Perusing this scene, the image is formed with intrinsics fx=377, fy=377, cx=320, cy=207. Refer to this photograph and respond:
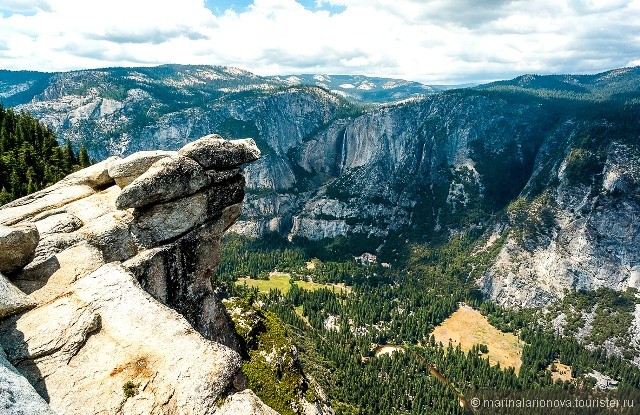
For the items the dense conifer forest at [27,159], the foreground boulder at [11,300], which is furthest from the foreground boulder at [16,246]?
the dense conifer forest at [27,159]

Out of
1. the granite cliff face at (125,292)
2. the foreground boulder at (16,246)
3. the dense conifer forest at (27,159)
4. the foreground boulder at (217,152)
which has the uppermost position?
the foreground boulder at (217,152)

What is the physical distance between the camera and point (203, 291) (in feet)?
132

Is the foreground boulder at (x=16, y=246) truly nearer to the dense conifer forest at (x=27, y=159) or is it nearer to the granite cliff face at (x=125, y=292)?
the granite cliff face at (x=125, y=292)

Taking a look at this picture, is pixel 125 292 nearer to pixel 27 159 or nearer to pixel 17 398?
pixel 17 398

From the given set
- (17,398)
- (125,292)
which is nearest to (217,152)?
(125,292)

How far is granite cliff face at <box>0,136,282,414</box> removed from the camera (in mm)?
17172

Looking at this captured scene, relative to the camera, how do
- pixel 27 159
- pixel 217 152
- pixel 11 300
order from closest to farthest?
pixel 11 300, pixel 217 152, pixel 27 159

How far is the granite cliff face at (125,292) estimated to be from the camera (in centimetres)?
1717

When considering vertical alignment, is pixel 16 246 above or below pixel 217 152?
below

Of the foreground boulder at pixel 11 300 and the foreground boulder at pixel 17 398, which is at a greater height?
the foreground boulder at pixel 17 398

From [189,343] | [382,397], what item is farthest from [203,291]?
[382,397]

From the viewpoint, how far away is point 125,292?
2278 centimetres

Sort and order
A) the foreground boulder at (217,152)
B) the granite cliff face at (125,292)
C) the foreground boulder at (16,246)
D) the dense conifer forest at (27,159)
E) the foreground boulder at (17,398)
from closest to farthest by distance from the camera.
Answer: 1. the foreground boulder at (17,398)
2. the granite cliff face at (125,292)
3. the foreground boulder at (16,246)
4. the foreground boulder at (217,152)
5. the dense conifer forest at (27,159)

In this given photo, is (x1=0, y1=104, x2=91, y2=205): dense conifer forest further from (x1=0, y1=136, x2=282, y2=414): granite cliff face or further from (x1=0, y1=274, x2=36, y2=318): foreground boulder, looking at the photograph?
(x1=0, y1=274, x2=36, y2=318): foreground boulder
